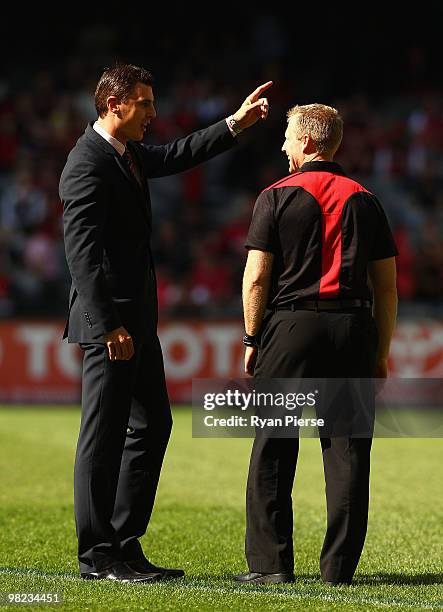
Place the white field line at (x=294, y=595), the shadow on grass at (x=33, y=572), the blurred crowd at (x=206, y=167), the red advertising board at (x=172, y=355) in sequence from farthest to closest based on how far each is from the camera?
1. the blurred crowd at (x=206, y=167)
2. the red advertising board at (x=172, y=355)
3. the shadow on grass at (x=33, y=572)
4. the white field line at (x=294, y=595)

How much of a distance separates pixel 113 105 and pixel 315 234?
1086mm

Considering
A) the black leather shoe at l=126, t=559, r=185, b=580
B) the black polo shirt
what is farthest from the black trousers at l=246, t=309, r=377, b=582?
the black leather shoe at l=126, t=559, r=185, b=580

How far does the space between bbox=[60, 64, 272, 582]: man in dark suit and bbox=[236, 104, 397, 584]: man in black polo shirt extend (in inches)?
19.7

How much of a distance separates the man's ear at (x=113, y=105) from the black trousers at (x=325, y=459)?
45.7 inches

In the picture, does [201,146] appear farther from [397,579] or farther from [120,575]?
[397,579]

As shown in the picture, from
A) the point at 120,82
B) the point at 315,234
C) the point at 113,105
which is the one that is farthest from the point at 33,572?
the point at 120,82

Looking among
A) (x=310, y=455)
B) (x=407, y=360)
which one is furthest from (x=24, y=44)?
(x=310, y=455)

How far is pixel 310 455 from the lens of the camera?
1152 centimetres

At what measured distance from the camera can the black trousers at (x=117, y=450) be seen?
563 centimetres

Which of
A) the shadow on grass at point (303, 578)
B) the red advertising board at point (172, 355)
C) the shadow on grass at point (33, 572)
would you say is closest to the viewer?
the shadow on grass at point (303, 578)

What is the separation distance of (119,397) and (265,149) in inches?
632

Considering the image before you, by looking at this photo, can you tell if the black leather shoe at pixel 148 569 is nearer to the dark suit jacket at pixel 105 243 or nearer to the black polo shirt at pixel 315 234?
the dark suit jacket at pixel 105 243

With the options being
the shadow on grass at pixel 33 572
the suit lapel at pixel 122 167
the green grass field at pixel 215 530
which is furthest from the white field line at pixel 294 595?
the suit lapel at pixel 122 167

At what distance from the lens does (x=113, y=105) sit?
5.66 metres
